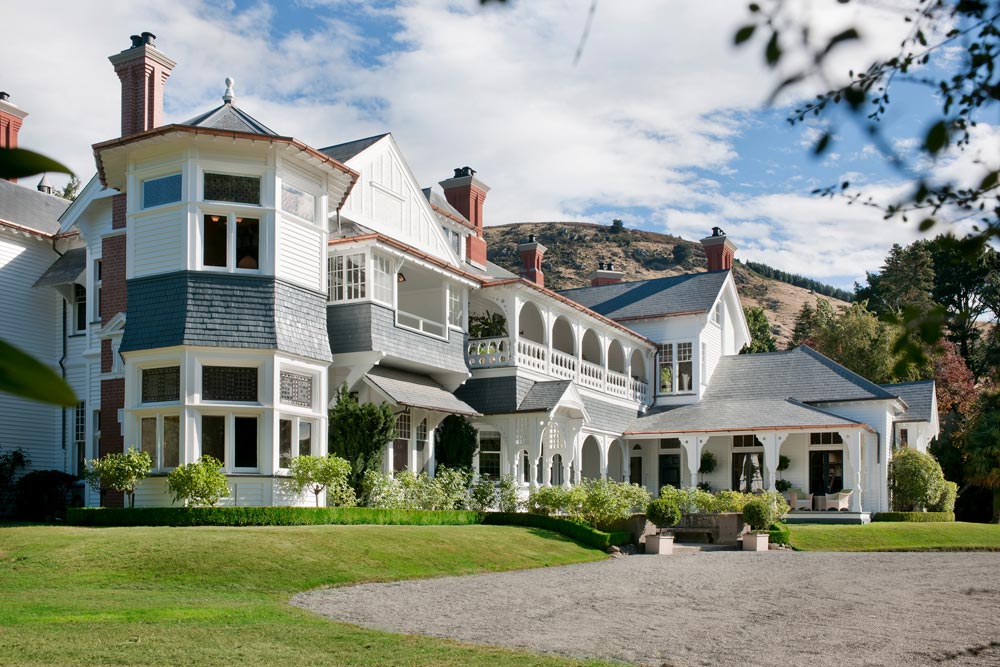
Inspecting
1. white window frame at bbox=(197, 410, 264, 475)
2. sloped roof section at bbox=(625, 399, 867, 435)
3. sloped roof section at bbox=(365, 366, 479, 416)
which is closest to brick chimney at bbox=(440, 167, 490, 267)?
sloped roof section at bbox=(625, 399, 867, 435)

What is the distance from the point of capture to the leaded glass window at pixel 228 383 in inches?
864

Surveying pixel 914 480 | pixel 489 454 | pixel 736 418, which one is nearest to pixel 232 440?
pixel 489 454

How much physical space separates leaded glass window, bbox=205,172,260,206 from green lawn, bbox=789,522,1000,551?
1598 centimetres

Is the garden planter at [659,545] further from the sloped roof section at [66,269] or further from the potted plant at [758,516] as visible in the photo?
the sloped roof section at [66,269]

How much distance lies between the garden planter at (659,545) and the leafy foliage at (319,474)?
23.6 feet

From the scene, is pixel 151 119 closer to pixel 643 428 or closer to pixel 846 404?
pixel 643 428

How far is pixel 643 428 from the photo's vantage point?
121 feet

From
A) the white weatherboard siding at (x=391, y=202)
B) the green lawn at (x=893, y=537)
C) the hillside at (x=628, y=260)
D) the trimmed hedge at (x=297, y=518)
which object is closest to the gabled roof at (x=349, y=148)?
the white weatherboard siding at (x=391, y=202)

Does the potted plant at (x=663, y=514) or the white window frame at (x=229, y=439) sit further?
the potted plant at (x=663, y=514)

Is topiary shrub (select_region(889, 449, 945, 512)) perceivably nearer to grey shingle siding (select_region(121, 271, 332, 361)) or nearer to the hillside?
grey shingle siding (select_region(121, 271, 332, 361))

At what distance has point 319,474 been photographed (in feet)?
72.5

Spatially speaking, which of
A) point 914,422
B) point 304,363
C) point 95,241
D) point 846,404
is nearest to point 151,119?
point 95,241

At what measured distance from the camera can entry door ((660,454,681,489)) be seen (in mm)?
39312

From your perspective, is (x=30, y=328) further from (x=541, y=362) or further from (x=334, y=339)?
(x=541, y=362)
